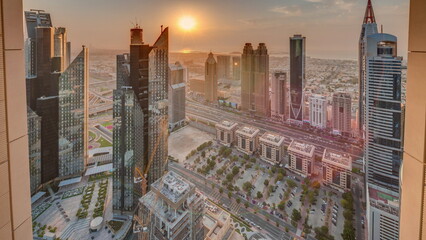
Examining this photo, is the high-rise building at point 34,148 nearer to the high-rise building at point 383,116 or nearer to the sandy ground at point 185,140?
the sandy ground at point 185,140

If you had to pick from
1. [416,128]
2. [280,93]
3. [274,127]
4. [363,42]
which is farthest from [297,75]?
[416,128]

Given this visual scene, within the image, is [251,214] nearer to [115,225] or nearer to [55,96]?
[115,225]

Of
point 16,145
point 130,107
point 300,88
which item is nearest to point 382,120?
point 300,88

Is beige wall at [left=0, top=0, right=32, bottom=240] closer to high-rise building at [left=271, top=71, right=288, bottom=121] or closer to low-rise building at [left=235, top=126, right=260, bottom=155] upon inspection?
low-rise building at [left=235, top=126, right=260, bottom=155]

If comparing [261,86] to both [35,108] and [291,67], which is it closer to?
[291,67]

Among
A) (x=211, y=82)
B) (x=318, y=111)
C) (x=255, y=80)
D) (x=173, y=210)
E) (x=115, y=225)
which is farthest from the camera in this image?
(x=211, y=82)

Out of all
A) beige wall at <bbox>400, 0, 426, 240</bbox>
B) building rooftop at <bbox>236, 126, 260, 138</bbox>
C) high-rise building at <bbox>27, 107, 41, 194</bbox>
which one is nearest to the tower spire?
building rooftop at <bbox>236, 126, 260, 138</bbox>

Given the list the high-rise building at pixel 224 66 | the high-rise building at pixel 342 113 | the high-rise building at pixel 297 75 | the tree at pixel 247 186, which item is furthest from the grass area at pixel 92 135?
the high-rise building at pixel 342 113
